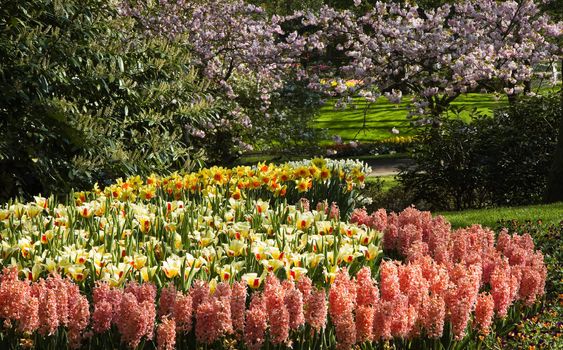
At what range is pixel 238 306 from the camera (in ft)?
12.3

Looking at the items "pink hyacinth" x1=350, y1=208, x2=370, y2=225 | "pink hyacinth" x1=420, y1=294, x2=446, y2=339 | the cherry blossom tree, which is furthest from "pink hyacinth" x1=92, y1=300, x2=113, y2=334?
the cherry blossom tree

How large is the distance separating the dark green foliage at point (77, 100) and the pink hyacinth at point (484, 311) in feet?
16.1

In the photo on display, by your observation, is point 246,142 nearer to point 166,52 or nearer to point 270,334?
point 166,52

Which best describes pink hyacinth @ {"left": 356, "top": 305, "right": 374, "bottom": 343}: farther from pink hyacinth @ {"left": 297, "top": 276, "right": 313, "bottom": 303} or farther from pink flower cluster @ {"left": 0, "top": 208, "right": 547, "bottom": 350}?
pink hyacinth @ {"left": 297, "top": 276, "right": 313, "bottom": 303}

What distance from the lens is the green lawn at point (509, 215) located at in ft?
28.8

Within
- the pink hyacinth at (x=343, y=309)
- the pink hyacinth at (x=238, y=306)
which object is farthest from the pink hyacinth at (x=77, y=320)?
the pink hyacinth at (x=343, y=309)

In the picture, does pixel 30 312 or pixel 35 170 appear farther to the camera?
pixel 35 170

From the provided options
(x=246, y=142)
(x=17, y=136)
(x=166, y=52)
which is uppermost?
(x=166, y=52)

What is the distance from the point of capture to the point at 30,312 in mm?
3646

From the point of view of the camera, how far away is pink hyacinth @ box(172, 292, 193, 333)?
3.67 metres

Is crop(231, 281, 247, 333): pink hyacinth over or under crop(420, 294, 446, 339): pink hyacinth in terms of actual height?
over

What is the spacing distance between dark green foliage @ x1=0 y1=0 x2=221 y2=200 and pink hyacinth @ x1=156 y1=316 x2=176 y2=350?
4.75m

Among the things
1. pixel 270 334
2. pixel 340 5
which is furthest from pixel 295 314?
pixel 340 5

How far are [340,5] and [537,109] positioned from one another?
14008mm
